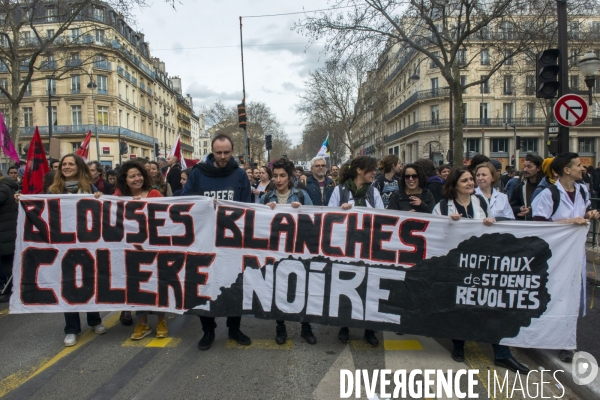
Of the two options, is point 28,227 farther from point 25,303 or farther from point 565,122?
point 565,122

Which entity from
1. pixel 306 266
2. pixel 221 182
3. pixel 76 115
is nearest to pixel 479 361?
pixel 306 266

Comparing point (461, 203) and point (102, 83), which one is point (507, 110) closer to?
point (102, 83)

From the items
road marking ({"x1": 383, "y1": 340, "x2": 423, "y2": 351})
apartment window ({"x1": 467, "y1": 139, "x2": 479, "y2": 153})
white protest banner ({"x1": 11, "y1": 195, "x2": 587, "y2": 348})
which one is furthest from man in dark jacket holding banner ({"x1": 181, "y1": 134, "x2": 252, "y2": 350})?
apartment window ({"x1": 467, "y1": 139, "x2": 479, "y2": 153})

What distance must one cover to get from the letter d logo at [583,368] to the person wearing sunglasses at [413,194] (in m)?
1.78

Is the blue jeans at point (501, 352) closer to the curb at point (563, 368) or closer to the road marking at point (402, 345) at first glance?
the curb at point (563, 368)

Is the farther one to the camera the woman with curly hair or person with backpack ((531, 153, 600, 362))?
the woman with curly hair

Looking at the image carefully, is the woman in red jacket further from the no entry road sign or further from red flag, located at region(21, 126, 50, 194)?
the no entry road sign

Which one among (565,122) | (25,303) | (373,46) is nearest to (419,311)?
(25,303)

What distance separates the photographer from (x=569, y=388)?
135 inches

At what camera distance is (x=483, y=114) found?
48125mm

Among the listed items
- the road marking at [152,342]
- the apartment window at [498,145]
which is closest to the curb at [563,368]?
the road marking at [152,342]

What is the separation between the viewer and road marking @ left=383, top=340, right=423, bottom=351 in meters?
4.18

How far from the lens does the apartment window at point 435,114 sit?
4832 cm

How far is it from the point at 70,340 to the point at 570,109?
8.45 meters
